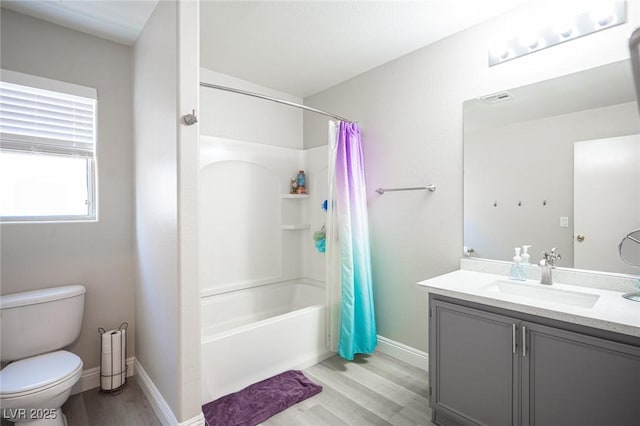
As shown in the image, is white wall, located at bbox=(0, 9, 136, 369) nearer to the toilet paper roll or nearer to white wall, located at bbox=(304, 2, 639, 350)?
the toilet paper roll

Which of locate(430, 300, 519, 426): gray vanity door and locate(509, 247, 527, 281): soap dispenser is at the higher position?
locate(509, 247, 527, 281): soap dispenser

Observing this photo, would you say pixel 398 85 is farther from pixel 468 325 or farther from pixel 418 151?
pixel 468 325

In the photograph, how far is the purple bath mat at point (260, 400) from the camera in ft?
6.04

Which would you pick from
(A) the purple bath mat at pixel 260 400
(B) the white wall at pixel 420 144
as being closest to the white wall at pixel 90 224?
(A) the purple bath mat at pixel 260 400

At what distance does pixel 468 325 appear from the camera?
5.42 feet

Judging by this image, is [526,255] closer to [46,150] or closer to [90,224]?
[90,224]

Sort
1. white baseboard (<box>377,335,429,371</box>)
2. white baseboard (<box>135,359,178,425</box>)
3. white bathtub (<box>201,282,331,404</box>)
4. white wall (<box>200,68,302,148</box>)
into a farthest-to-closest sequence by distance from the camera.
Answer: white wall (<box>200,68,302,148</box>), white baseboard (<box>377,335,429,371</box>), white bathtub (<box>201,282,331,404</box>), white baseboard (<box>135,359,178,425</box>)

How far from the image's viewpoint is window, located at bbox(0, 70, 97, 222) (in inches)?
77.7

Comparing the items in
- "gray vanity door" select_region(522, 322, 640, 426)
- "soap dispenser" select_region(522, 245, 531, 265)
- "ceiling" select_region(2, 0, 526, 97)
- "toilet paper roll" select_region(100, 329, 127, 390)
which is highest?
"ceiling" select_region(2, 0, 526, 97)

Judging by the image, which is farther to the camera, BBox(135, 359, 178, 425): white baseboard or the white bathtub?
the white bathtub

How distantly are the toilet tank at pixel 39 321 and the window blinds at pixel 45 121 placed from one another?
0.96 metres

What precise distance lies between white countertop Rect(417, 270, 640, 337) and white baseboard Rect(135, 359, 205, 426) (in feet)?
4.89

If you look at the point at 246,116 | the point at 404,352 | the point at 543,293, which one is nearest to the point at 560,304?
the point at 543,293

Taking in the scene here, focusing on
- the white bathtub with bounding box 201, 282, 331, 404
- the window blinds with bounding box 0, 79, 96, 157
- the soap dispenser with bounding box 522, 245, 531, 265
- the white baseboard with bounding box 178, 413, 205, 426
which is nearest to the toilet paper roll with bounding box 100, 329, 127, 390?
the white bathtub with bounding box 201, 282, 331, 404
